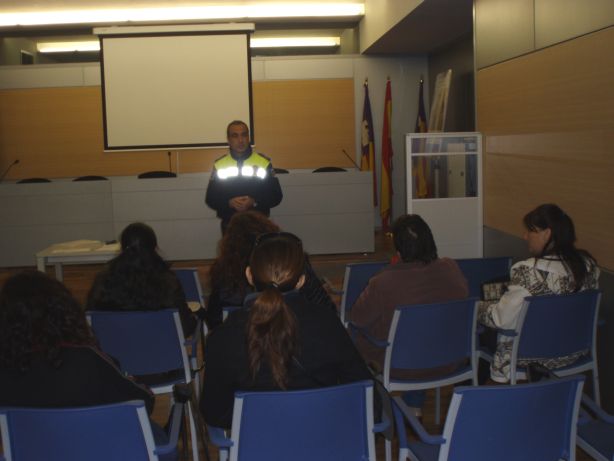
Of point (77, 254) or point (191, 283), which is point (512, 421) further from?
point (77, 254)

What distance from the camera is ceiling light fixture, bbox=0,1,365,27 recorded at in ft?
31.4

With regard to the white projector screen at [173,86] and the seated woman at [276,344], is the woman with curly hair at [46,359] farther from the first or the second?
the white projector screen at [173,86]

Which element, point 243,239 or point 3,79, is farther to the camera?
point 3,79

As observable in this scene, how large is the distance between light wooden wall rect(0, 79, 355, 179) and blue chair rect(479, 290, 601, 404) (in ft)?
25.7

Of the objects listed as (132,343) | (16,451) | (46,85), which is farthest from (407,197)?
(46,85)

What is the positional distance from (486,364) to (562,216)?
2.74ft

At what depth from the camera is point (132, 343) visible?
300 cm

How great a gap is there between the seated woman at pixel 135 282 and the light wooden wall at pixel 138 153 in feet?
24.5

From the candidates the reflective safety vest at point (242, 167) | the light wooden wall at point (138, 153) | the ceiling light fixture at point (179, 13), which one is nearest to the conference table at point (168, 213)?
the light wooden wall at point (138, 153)

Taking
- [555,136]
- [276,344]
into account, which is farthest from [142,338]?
[555,136]

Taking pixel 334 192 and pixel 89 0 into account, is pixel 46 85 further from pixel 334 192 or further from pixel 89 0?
pixel 334 192

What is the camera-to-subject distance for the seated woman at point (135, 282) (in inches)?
122

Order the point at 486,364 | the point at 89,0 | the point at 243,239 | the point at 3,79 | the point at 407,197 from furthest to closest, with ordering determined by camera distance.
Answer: the point at 3,79 < the point at 89,0 < the point at 407,197 < the point at 486,364 < the point at 243,239

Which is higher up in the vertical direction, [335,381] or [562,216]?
[562,216]
